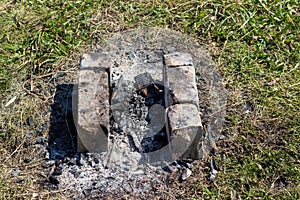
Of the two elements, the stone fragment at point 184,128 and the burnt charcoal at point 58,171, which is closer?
the stone fragment at point 184,128

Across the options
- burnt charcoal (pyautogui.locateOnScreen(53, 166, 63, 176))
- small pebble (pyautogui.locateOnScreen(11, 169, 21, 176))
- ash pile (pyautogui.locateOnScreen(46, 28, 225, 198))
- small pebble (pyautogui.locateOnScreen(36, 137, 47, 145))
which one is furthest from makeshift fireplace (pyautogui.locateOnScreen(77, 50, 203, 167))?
small pebble (pyautogui.locateOnScreen(11, 169, 21, 176))

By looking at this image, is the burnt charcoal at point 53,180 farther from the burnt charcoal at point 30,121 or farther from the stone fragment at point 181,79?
the stone fragment at point 181,79

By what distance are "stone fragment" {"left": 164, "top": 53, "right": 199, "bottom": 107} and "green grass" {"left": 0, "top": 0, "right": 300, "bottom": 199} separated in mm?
418

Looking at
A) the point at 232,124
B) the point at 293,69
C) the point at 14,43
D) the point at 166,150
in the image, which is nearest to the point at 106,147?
the point at 166,150

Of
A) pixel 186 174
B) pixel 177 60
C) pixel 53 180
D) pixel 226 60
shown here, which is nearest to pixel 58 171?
pixel 53 180

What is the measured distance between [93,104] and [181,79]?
655 millimetres

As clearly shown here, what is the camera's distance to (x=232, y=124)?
3.69 m

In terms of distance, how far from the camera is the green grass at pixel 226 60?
342 cm

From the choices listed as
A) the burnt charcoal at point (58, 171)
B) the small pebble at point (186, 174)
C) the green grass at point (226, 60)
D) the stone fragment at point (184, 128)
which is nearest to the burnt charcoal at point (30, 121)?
the green grass at point (226, 60)

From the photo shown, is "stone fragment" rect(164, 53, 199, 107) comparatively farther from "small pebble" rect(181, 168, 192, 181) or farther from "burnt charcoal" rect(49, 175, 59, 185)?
"burnt charcoal" rect(49, 175, 59, 185)

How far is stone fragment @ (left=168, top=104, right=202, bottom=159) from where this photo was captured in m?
3.26

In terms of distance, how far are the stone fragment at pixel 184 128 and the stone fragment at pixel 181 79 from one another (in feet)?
0.24

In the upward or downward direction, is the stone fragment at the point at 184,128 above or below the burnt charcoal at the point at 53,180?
above

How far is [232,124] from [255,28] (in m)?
1.07
